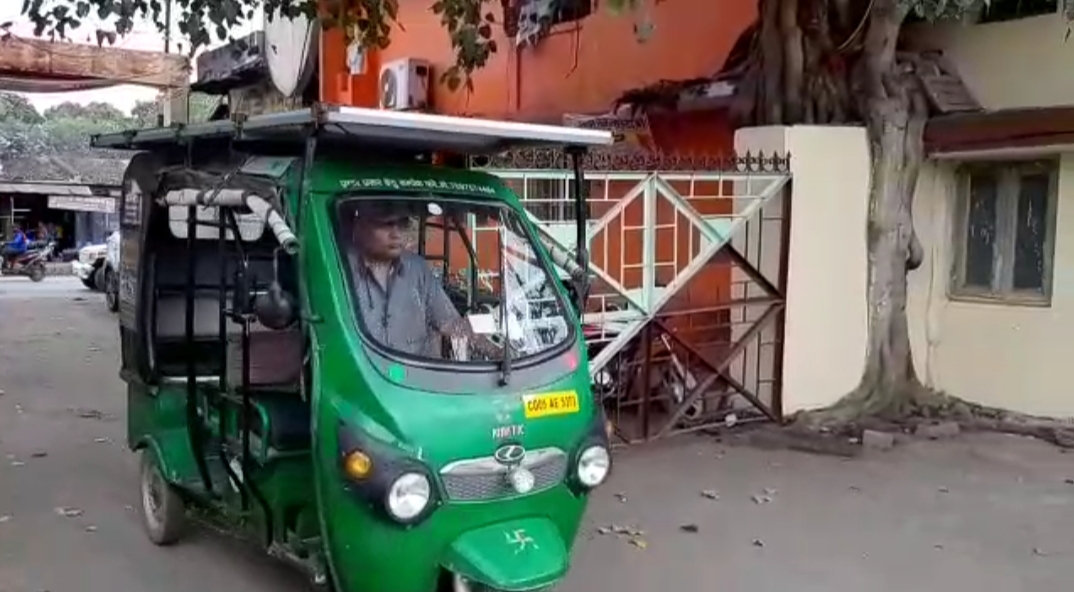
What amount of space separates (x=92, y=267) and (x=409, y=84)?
10.6 m

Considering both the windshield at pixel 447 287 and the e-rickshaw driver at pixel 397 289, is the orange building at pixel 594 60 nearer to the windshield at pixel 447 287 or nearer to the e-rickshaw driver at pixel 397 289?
the windshield at pixel 447 287

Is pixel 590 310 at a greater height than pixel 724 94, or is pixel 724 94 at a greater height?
pixel 724 94

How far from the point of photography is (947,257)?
973cm

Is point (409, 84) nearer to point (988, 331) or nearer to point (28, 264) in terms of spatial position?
point (988, 331)

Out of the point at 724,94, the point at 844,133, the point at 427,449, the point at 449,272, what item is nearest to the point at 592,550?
the point at 449,272

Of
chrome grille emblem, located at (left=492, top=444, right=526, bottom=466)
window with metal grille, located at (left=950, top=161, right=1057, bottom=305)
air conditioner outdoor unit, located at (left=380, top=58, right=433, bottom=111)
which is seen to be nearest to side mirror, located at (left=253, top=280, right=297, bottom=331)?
chrome grille emblem, located at (left=492, top=444, right=526, bottom=466)

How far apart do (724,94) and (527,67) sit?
4793mm

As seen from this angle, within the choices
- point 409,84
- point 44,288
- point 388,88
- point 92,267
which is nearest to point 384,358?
point 409,84

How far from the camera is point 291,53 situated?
58.1ft

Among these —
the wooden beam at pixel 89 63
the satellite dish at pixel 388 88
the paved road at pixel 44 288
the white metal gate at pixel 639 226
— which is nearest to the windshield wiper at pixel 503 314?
the white metal gate at pixel 639 226

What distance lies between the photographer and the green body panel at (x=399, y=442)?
393 cm

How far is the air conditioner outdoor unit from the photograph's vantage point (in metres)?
15.8

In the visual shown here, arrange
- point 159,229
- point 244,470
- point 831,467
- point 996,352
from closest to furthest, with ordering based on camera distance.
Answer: point 244,470
point 159,229
point 831,467
point 996,352

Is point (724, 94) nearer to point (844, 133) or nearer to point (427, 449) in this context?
point (844, 133)
